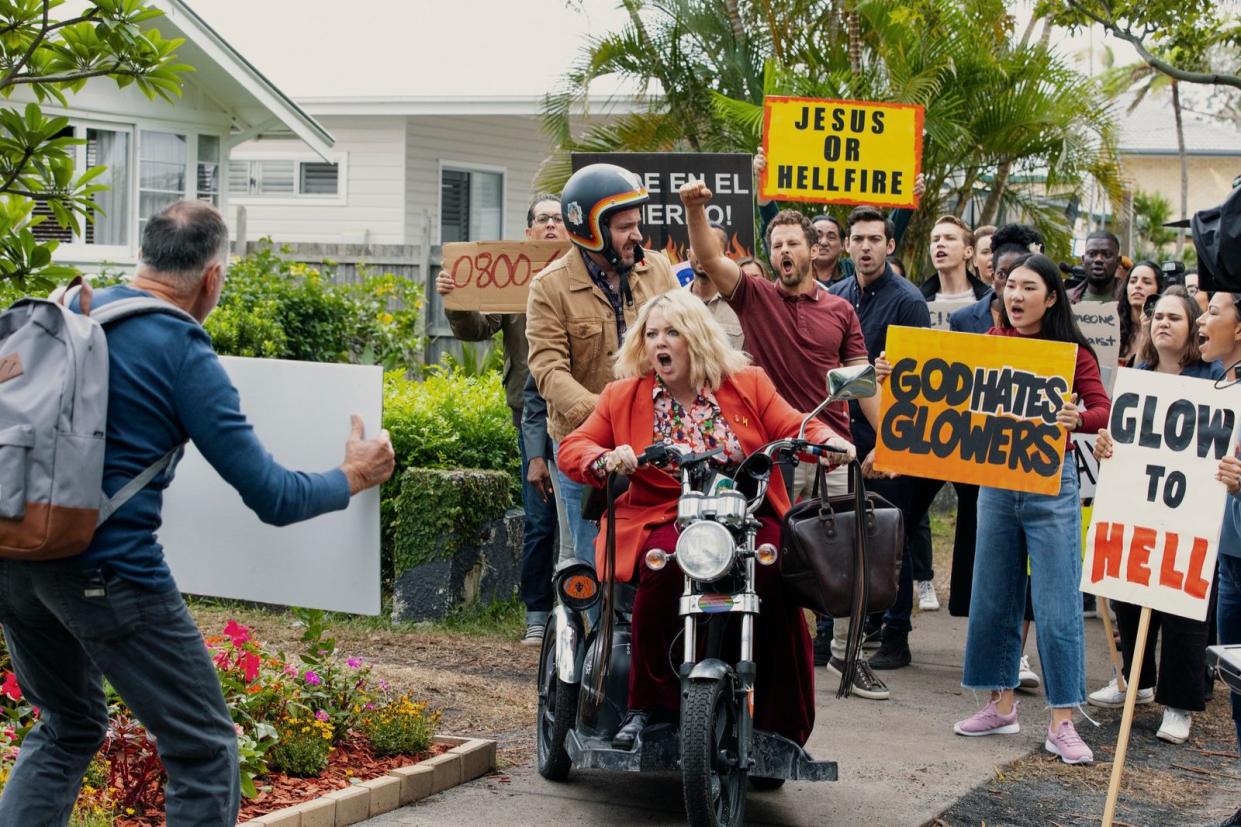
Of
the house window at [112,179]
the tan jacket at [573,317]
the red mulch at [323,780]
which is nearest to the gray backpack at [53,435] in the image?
the red mulch at [323,780]

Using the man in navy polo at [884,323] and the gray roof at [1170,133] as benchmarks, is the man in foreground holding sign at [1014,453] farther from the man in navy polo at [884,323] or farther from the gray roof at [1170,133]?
the gray roof at [1170,133]

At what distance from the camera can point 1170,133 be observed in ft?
233

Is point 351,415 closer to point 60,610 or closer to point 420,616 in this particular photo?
point 60,610

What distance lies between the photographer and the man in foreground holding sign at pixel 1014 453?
23.6ft

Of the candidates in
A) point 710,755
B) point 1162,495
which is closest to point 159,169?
point 1162,495

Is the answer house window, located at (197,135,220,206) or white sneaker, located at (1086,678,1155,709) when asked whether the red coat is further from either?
house window, located at (197,135,220,206)

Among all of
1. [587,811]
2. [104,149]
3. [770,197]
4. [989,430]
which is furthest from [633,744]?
[104,149]

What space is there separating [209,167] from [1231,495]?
54.1ft

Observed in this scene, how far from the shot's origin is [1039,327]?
7402 mm

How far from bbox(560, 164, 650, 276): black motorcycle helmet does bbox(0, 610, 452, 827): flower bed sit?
2.04 m

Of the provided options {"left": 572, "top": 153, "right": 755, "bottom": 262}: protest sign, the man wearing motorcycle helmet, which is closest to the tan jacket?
the man wearing motorcycle helmet

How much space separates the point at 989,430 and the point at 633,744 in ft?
8.47

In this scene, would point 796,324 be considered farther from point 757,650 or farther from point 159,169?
point 159,169

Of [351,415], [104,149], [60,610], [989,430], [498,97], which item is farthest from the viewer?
[498,97]
